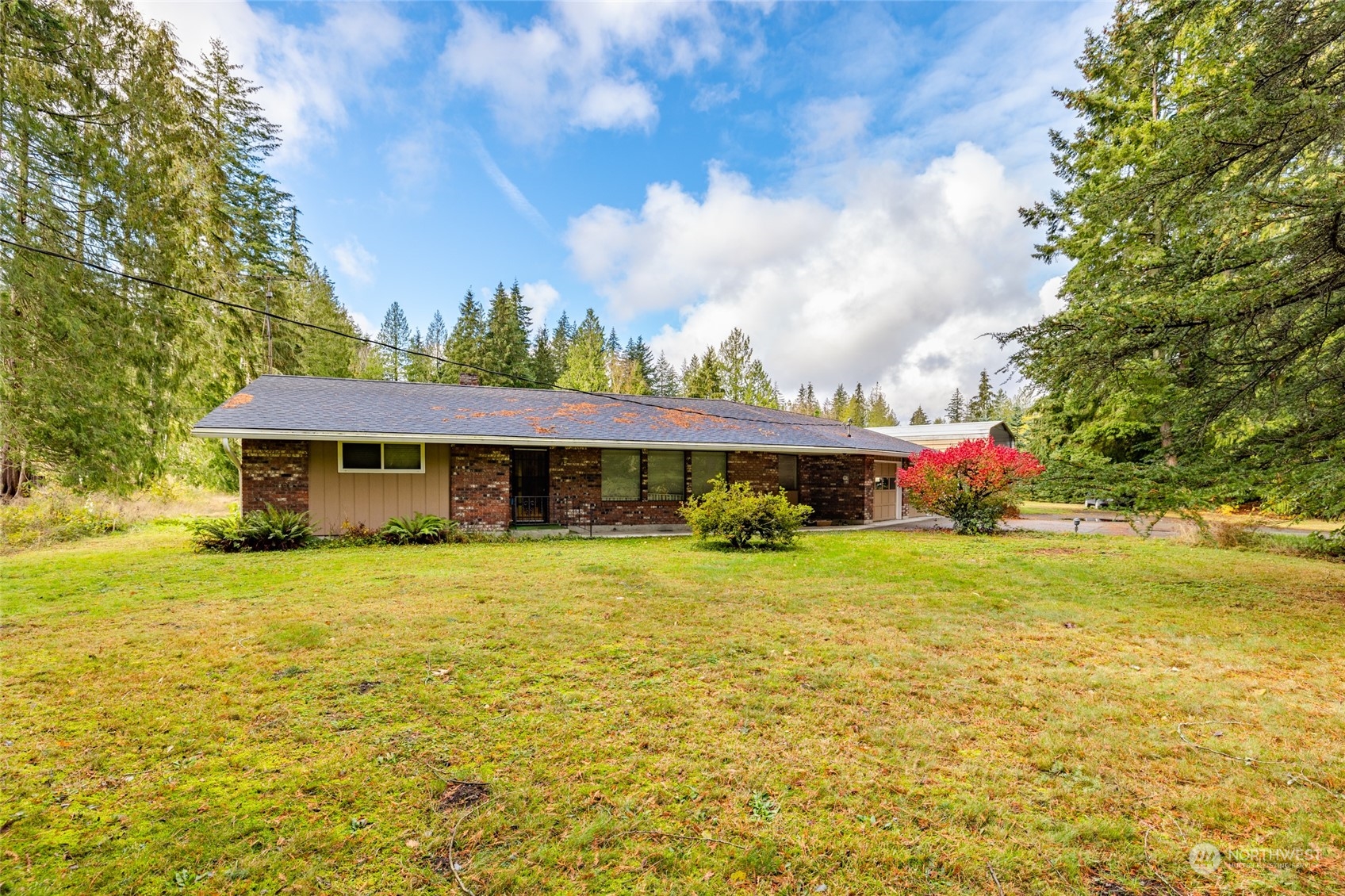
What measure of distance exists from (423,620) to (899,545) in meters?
9.33

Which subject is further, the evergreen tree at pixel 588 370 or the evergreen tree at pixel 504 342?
the evergreen tree at pixel 504 342

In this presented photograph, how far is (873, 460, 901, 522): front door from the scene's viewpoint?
1627 centimetres

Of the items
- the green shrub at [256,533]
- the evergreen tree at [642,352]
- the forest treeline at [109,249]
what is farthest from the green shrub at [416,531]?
the evergreen tree at [642,352]

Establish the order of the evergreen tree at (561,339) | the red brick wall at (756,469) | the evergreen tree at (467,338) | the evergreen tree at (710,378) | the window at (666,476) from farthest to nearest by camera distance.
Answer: the evergreen tree at (561,339), the evergreen tree at (467,338), the evergreen tree at (710,378), the red brick wall at (756,469), the window at (666,476)

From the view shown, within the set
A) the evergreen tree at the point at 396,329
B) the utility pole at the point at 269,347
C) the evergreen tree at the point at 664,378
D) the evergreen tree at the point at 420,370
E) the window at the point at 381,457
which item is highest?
the evergreen tree at the point at 396,329

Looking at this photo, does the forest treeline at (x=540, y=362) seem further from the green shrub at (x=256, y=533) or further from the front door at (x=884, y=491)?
the green shrub at (x=256, y=533)

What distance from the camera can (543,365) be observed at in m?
41.1

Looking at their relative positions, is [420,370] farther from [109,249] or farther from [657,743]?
[657,743]

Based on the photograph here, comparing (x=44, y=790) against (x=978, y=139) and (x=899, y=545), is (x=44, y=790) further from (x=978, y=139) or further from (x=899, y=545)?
(x=978, y=139)

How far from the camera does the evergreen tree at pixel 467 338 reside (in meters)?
36.1

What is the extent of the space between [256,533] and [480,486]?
4018 millimetres

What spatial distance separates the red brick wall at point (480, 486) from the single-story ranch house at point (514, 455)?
2cm

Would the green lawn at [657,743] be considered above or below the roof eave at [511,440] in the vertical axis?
below

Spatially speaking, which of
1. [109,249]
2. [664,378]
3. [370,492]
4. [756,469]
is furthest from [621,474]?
[664,378]
